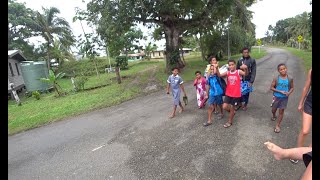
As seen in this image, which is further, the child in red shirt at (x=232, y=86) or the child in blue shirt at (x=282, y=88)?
the child in red shirt at (x=232, y=86)

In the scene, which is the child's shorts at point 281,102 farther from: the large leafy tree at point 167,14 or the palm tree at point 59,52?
the palm tree at point 59,52

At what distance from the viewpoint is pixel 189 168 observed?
13.1ft

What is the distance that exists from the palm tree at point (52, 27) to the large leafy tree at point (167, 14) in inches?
557

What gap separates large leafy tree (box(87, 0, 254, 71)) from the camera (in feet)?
42.0

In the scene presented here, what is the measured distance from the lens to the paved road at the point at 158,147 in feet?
12.8

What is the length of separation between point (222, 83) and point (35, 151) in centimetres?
497

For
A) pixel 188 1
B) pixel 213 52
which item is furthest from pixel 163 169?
pixel 213 52

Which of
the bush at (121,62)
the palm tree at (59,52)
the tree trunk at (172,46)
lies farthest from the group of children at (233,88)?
the palm tree at (59,52)

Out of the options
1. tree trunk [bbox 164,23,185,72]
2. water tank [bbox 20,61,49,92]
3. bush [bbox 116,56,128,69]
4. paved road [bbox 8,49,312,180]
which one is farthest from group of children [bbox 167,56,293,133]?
bush [bbox 116,56,128,69]

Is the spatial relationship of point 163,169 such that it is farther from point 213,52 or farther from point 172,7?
point 213,52

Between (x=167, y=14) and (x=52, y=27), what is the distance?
59.0ft

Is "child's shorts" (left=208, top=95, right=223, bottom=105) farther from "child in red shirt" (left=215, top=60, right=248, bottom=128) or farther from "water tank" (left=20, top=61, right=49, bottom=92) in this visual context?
"water tank" (left=20, top=61, right=49, bottom=92)

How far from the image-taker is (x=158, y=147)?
4961mm

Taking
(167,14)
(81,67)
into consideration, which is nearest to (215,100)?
(167,14)
